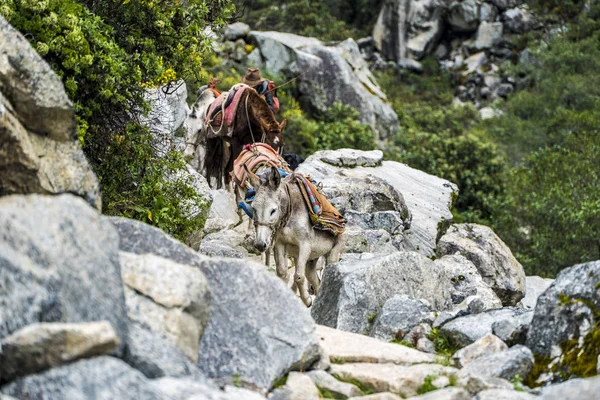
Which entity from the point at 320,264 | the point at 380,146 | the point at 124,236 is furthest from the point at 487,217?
the point at 124,236

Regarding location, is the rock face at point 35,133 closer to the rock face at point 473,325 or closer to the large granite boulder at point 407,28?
the rock face at point 473,325

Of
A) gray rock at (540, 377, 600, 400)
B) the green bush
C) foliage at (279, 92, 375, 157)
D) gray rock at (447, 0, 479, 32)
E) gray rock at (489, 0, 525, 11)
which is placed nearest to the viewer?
gray rock at (540, 377, 600, 400)

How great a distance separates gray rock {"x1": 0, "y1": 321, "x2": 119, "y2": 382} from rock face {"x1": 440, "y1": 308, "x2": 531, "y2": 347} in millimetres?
4481

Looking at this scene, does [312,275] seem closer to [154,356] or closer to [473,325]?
[473,325]

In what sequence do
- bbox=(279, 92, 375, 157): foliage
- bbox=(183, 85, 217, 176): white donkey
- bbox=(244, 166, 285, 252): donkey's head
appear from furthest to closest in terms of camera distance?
bbox=(279, 92, 375, 157): foliage
bbox=(183, 85, 217, 176): white donkey
bbox=(244, 166, 285, 252): donkey's head

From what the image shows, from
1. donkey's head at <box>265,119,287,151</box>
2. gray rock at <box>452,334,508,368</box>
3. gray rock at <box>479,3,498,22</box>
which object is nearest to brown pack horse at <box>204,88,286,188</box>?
donkey's head at <box>265,119,287,151</box>

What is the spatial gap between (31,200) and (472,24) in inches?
2346

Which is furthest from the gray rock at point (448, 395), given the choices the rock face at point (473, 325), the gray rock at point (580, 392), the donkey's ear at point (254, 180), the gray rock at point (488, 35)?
the gray rock at point (488, 35)

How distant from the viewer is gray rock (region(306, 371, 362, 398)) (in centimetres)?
766

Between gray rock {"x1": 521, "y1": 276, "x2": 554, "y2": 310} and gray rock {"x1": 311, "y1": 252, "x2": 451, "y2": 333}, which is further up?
gray rock {"x1": 311, "y1": 252, "x2": 451, "y2": 333}

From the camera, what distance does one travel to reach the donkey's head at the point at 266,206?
12.9 metres

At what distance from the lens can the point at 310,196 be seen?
1384cm

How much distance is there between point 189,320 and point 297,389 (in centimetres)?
112

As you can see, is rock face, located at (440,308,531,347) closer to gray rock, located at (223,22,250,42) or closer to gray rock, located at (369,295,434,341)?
gray rock, located at (369,295,434,341)
